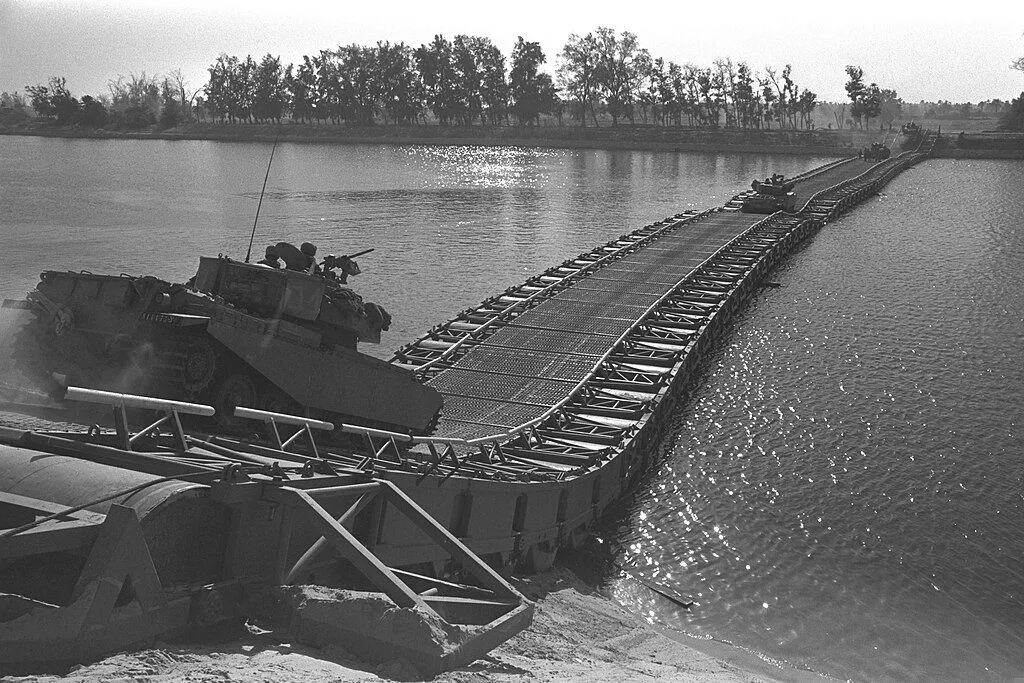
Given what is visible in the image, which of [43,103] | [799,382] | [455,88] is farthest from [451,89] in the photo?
[799,382]

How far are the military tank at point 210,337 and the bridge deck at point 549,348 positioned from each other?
11.9 feet

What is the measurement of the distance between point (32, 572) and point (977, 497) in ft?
62.3

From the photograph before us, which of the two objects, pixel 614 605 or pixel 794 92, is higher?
pixel 794 92

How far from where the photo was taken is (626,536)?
2017cm

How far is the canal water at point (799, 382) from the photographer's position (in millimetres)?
17703

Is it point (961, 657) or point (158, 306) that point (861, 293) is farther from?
point (158, 306)

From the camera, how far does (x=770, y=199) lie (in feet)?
210

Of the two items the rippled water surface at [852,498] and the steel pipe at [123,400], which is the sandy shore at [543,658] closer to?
the rippled water surface at [852,498]

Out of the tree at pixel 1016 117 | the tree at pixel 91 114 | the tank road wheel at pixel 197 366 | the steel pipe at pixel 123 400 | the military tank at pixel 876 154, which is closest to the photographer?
the steel pipe at pixel 123 400

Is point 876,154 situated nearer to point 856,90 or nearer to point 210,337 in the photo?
point 856,90

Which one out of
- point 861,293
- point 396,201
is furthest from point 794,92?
point 861,293

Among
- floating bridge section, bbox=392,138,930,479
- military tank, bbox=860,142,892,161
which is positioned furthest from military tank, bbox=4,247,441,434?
military tank, bbox=860,142,892,161

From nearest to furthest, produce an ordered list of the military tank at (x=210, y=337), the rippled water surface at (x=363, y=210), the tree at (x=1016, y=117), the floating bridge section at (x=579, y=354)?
the military tank at (x=210, y=337)
the floating bridge section at (x=579, y=354)
the rippled water surface at (x=363, y=210)
the tree at (x=1016, y=117)

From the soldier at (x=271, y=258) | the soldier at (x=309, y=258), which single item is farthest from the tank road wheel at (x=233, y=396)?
the soldier at (x=309, y=258)
